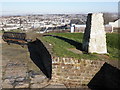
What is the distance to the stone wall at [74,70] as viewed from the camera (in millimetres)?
5453

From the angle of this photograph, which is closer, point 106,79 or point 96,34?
point 106,79

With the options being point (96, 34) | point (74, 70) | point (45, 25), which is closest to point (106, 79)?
point (74, 70)

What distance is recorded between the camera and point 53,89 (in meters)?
5.11

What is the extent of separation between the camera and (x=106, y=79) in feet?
17.3

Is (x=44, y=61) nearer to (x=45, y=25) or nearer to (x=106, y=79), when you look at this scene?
(x=106, y=79)

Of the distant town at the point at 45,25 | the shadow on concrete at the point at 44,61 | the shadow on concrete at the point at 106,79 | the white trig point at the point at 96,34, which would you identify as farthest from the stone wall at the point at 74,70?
the distant town at the point at 45,25

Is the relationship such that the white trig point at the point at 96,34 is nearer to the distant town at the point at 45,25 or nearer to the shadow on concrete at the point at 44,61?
the shadow on concrete at the point at 44,61

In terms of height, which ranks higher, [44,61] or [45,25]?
[44,61]

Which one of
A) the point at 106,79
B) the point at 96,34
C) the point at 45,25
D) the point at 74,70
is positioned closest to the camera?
the point at 106,79

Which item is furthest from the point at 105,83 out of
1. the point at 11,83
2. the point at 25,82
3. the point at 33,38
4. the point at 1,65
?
the point at 33,38

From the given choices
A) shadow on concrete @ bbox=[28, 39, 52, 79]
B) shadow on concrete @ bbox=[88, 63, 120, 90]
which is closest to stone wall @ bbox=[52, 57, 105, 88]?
shadow on concrete @ bbox=[88, 63, 120, 90]

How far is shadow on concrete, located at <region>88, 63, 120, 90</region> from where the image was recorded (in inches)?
190

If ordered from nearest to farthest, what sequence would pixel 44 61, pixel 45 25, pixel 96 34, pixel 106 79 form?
pixel 106 79, pixel 96 34, pixel 44 61, pixel 45 25

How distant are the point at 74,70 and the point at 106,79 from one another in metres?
0.90
